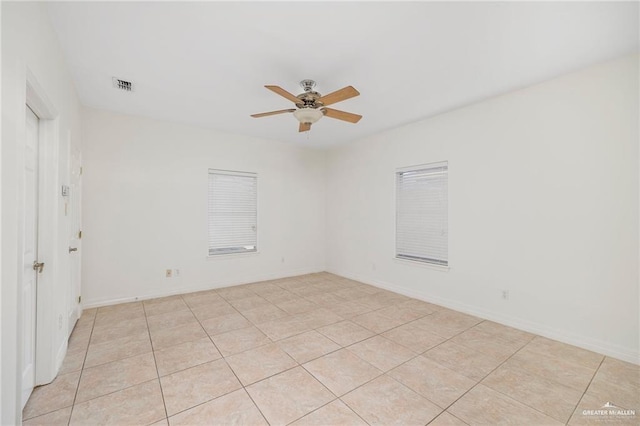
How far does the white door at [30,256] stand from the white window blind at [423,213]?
13.9 ft

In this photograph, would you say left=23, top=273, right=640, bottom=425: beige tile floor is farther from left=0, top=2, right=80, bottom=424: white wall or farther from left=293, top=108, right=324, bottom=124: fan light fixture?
left=293, top=108, right=324, bottom=124: fan light fixture

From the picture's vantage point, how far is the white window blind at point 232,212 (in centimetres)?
469

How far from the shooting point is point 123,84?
117 inches

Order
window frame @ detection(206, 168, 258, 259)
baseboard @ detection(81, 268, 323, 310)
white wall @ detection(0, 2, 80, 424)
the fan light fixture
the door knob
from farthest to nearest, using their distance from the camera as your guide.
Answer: window frame @ detection(206, 168, 258, 259) → baseboard @ detection(81, 268, 323, 310) → the fan light fixture → the door knob → white wall @ detection(0, 2, 80, 424)

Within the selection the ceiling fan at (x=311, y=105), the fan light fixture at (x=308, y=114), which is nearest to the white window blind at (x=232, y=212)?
the ceiling fan at (x=311, y=105)

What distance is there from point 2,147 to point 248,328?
8.31 feet

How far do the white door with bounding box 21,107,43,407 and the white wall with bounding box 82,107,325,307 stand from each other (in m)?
1.92

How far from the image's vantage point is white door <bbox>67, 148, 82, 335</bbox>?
2.86 meters

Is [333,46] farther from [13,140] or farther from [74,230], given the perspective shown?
[74,230]

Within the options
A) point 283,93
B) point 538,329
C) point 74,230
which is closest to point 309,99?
point 283,93

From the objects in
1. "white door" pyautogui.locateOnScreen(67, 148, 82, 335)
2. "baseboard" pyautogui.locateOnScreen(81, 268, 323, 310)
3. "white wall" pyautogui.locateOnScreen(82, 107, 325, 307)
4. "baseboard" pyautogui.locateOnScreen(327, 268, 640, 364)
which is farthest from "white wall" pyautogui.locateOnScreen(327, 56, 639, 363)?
"white door" pyautogui.locateOnScreen(67, 148, 82, 335)

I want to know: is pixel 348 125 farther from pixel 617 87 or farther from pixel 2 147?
pixel 2 147

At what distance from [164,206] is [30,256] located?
7.74 feet

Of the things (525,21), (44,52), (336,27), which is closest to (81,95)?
(44,52)
